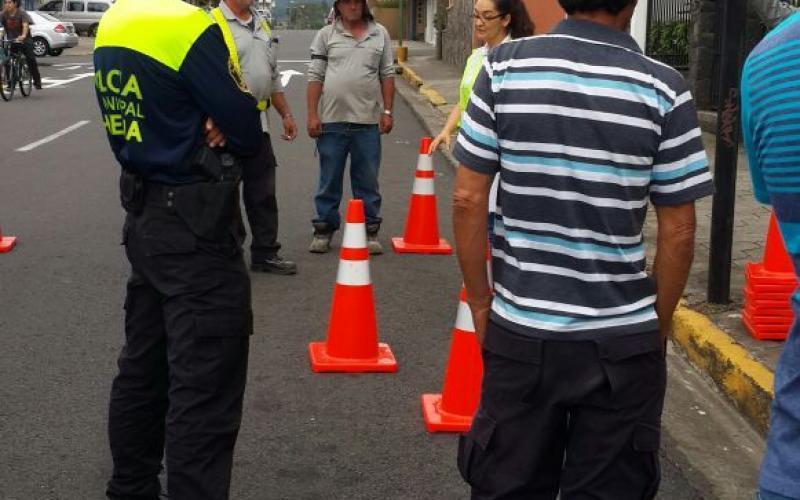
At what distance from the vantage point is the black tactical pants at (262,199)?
731cm

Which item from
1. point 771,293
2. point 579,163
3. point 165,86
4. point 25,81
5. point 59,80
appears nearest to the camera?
point 579,163

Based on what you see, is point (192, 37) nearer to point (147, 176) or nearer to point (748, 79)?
point (147, 176)

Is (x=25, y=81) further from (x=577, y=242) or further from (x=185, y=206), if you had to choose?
(x=577, y=242)

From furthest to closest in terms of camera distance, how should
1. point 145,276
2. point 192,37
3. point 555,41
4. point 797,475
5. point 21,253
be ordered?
point 21,253 → point 145,276 → point 192,37 → point 555,41 → point 797,475

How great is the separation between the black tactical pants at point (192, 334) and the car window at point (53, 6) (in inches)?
1970

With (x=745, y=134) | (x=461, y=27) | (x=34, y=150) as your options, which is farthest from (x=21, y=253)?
(x=461, y=27)

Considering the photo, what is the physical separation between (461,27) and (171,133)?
76.3 ft

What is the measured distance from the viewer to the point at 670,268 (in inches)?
104

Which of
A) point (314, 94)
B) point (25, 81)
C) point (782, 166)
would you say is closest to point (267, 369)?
point (314, 94)

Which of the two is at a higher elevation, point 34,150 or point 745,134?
point 745,134

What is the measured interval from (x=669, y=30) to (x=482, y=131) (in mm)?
13600

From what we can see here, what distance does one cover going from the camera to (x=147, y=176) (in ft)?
11.3

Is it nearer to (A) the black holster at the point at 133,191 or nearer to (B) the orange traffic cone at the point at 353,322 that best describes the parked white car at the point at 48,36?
(B) the orange traffic cone at the point at 353,322

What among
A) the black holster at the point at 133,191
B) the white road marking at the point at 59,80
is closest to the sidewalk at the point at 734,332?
the black holster at the point at 133,191
